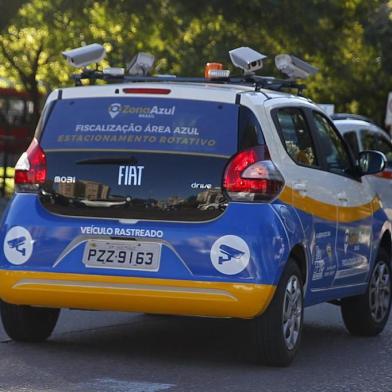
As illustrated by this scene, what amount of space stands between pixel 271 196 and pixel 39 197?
54.3 inches

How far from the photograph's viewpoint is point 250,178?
281 inches

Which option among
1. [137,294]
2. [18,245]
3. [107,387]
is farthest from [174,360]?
[18,245]

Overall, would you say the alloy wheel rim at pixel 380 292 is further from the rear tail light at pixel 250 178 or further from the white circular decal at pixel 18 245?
the white circular decal at pixel 18 245

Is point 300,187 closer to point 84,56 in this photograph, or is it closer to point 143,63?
point 84,56

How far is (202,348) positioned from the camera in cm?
823

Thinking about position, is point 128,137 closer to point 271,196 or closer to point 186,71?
point 271,196

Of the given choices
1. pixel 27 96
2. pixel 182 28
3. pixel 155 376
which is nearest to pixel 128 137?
pixel 155 376

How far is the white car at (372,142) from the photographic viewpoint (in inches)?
648

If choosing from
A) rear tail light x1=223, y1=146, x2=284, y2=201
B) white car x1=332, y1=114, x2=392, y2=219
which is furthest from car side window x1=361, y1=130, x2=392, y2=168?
rear tail light x1=223, y1=146, x2=284, y2=201

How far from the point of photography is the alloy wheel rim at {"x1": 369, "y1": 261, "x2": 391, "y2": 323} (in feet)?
30.5

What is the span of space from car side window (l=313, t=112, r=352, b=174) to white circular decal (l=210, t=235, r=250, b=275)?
1.64 meters

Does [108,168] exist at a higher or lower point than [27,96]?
higher

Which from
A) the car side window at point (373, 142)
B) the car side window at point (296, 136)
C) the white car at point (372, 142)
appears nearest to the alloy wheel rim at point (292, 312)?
the car side window at point (296, 136)

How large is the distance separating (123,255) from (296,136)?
1.53 metres
